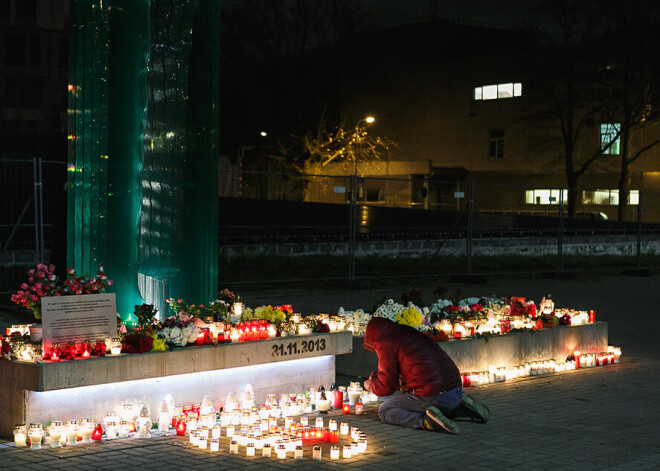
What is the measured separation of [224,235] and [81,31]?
64.4 ft

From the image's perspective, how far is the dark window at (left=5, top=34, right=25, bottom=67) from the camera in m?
62.4

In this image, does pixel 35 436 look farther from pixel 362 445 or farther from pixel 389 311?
pixel 389 311

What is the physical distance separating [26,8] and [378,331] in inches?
2416

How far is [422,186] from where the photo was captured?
62.3 m

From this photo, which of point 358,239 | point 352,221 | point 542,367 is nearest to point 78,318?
point 542,367

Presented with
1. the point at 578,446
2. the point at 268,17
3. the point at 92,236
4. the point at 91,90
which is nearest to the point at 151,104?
the point at 91,90

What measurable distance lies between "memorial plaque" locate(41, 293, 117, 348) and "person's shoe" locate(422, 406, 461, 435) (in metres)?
2.93

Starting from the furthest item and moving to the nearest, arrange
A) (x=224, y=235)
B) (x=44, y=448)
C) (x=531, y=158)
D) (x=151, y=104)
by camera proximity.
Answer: (x=531, y=158) < (x=224, y=235) < (x=151, y=104) < (x=44, y=448)

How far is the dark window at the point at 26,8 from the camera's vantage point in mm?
63812

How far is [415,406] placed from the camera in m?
8.76

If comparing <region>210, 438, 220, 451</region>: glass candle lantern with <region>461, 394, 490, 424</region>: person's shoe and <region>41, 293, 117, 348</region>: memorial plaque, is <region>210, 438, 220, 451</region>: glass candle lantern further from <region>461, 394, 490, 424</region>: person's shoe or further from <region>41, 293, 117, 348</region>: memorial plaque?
<region>461, 394, 490, 424</region>: person's shoe

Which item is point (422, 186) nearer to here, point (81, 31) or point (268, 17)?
point (268, 17)

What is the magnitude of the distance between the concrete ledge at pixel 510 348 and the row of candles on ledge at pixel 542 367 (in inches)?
3.9

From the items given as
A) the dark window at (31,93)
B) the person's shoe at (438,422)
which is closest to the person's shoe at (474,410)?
the person's shoe at (438,422)
